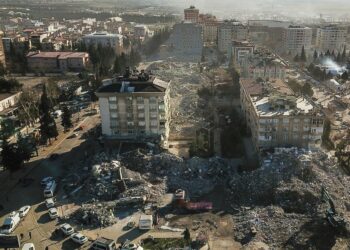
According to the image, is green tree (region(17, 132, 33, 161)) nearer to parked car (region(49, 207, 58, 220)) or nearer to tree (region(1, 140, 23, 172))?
tree (region(1, 140, 23, 172))

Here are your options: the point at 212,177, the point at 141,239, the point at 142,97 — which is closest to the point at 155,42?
the point at 142,97

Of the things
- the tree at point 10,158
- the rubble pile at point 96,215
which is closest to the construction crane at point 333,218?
the rubble pile at point 96,215

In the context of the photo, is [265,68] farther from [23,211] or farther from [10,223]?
[10,223]

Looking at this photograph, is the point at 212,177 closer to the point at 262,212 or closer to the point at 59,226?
the point at 262,212

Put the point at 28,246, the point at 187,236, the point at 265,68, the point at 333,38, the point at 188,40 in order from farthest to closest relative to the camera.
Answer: the point at 188,40, the point at 333,38, the point at 265,68, the point at 187,236, the point at 28,246

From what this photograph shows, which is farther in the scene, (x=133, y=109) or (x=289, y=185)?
(x=133, y=109)

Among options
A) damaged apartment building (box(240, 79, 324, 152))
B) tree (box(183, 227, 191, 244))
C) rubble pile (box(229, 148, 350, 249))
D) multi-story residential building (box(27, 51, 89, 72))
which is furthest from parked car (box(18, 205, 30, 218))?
multi-story residential building (box(27, 51, 89, 72))

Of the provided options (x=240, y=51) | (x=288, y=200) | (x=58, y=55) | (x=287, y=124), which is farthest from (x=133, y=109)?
(x=58, y=55)

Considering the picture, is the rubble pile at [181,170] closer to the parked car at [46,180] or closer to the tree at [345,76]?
the parked car at [46,180]
